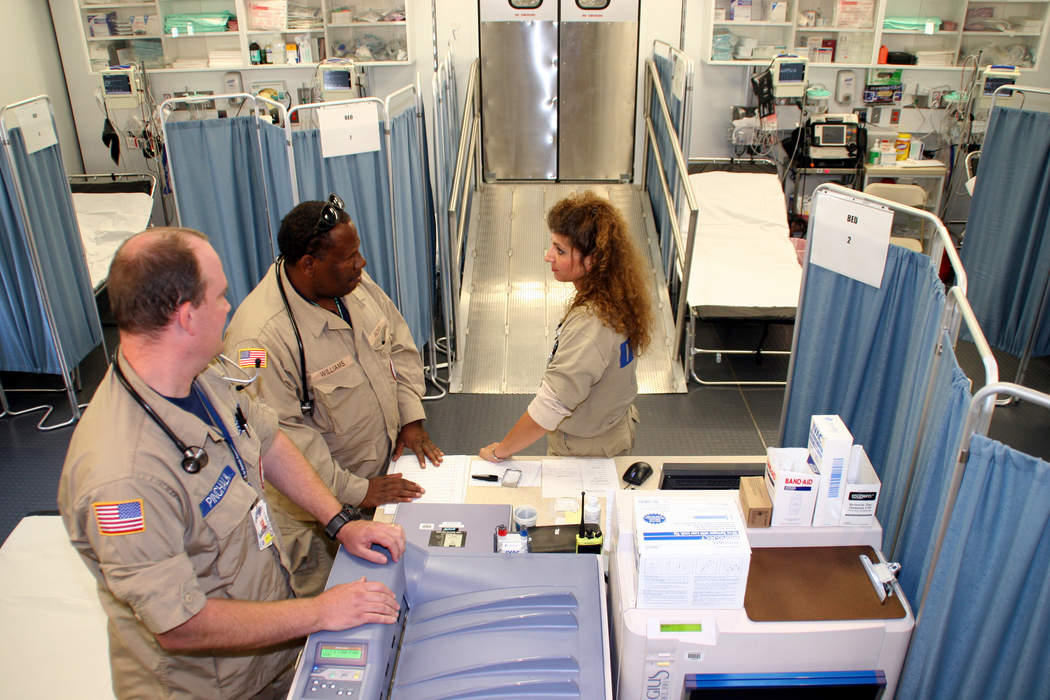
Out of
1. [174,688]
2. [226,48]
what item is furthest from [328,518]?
[226,48]

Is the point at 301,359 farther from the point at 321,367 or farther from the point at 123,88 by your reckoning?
the point at 123,88

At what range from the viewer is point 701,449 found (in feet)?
13.6

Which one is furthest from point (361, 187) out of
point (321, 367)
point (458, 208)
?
point (321, 367)

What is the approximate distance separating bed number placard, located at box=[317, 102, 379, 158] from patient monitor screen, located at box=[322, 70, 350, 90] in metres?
2.91

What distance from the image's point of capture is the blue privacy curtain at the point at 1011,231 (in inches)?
178

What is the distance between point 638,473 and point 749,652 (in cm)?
91

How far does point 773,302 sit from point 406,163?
259 cm

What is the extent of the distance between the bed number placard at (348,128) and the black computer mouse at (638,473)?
7.69ft

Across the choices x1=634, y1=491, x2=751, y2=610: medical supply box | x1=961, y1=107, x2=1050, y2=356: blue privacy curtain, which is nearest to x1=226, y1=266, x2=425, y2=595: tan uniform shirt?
x1=634, y1=491, x2=751, y2=610: medical supply box

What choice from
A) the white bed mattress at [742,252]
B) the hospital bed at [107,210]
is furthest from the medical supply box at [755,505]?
the hospital bed at [107,210]

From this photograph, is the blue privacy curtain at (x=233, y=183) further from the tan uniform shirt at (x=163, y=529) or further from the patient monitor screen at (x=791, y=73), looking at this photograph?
the patient monitor screen at (x=791, y=73)

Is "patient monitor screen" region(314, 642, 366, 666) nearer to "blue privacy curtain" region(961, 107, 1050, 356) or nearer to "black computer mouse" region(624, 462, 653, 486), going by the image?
"black computer mouse" region(624, 462, 653, 486)

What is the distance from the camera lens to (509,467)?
2457mm

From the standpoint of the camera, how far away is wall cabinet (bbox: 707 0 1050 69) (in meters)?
6.60
